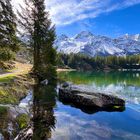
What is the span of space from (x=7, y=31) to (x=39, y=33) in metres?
29.0

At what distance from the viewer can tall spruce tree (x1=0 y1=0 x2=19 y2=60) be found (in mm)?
28475

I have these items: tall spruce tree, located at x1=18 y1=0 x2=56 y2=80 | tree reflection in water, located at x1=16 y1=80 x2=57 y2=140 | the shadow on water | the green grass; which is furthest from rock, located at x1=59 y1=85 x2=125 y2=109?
tall spruce tree, located at x1=18 y1=0 x2=56 y2=80

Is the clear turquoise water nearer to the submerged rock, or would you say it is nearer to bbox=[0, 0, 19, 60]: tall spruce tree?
the submerged rock

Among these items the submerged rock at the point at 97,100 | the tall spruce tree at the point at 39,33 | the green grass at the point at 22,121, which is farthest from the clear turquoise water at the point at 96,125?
the tall spruce tree at the point at 39,33

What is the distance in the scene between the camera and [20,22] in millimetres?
59031

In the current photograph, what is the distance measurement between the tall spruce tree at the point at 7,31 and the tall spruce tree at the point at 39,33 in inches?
1058

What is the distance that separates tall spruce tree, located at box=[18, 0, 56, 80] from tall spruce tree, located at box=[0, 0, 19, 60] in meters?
26.9

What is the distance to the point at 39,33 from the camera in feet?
190

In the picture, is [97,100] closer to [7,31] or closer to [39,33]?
[7,31]

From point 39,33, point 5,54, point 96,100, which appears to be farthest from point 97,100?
point 39,33

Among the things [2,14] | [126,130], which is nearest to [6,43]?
[2,14]

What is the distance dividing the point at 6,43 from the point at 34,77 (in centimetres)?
2750

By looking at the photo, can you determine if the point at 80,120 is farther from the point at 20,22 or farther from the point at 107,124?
the point at 20,22

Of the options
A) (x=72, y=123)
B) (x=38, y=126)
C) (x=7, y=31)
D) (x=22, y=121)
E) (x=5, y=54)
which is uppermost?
(x=7, y=31)
